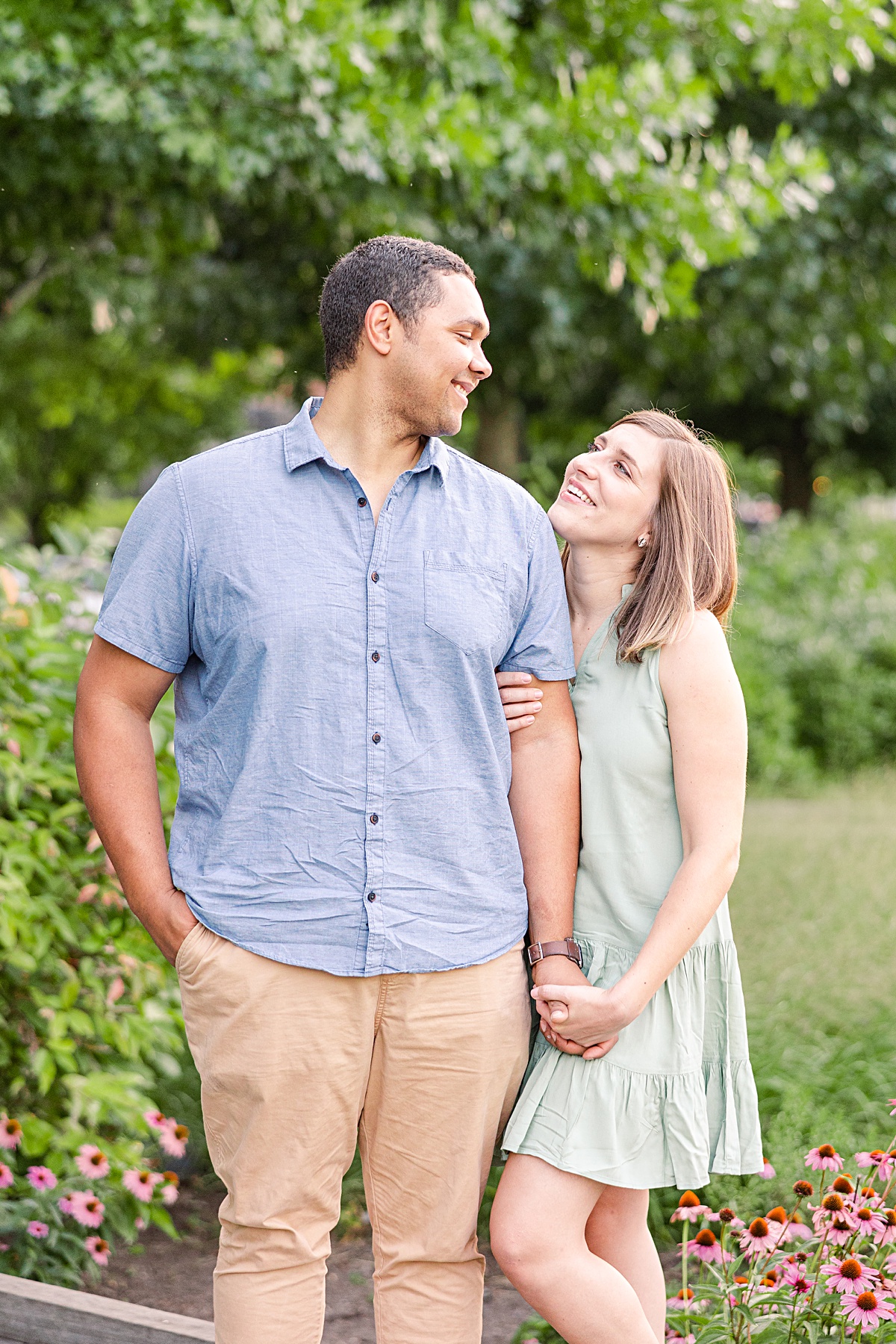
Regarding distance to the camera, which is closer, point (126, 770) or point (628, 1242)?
point (126, 770)

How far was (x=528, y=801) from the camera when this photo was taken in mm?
2232

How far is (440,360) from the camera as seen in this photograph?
208 cm

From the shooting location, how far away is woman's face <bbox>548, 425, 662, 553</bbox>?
2311mm

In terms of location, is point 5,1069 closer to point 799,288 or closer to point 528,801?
point 528,801

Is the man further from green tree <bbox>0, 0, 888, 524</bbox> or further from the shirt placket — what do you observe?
green tree <bbox>0, 0, 888, 524</bbox>

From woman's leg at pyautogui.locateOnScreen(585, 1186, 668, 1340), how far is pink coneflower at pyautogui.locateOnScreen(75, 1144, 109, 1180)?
122 cm

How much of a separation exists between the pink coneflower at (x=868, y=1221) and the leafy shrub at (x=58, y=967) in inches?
63.7

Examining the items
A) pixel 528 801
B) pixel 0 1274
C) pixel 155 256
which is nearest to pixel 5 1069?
pixel 0 1274

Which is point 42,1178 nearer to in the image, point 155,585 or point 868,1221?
point 155,585

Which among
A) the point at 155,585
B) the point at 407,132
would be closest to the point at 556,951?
the point at 155,585

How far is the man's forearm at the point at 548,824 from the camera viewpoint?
2213 mm

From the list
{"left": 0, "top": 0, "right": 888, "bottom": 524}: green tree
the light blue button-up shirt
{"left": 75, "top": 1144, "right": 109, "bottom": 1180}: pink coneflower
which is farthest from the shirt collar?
{"left": 0, "top": 0, "right": 888, "bottom": 524}: green tree

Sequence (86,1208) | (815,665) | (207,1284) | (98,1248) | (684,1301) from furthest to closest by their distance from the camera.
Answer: (815,665)
(207,1284)
(98,1248)
(86,1208)
(684,1301)

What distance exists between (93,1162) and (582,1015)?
4.73 feet
